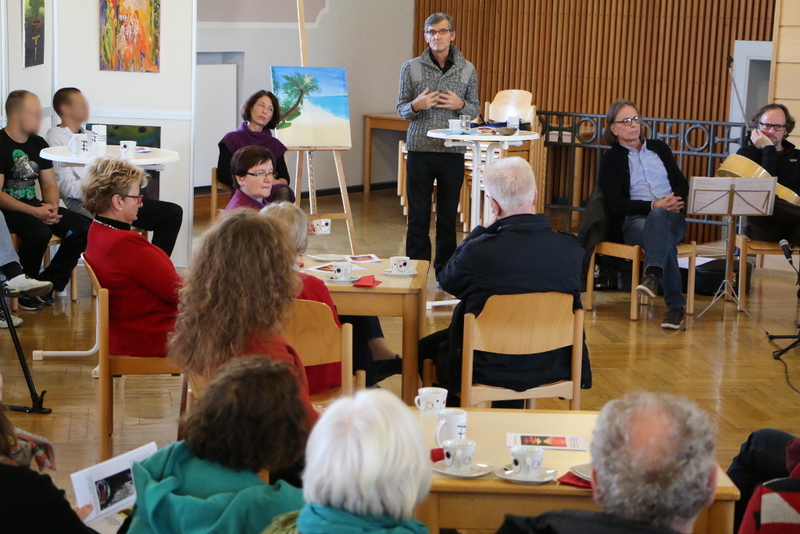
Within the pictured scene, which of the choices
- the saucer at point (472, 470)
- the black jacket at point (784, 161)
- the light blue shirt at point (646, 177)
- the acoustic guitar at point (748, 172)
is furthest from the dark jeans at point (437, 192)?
the saucer at point (472, 470)

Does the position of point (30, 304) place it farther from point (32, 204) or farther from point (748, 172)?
point (748, 172)

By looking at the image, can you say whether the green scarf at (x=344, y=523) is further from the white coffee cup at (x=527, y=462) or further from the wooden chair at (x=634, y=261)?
the wooden chair at (x=634, y=261)

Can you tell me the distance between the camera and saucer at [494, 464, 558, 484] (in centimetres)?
200

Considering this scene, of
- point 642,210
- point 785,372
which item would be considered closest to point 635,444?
point 785,372

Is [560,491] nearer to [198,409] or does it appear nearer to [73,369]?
[198,409]

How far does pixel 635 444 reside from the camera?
1561 millimetres

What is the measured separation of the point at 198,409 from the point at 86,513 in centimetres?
63

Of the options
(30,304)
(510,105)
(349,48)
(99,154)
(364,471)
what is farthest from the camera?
(349,48)

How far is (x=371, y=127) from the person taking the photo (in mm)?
10648

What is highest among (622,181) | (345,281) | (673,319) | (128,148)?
(128,148)

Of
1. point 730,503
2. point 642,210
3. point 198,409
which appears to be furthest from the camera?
point 642,210

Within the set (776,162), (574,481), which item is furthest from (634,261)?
(574,481)

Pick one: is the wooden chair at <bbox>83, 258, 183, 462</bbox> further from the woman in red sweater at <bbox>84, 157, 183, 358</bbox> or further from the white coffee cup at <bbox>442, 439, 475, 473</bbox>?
the white coffee cup at <bbox>442, 439, 475, 473</bbox>

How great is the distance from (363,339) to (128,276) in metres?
1.03
